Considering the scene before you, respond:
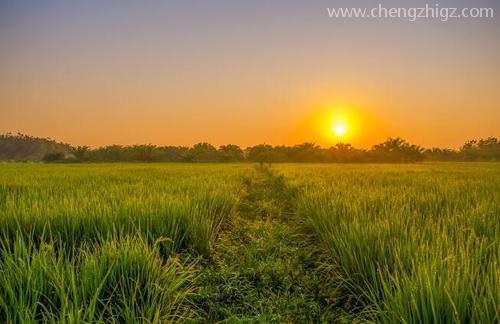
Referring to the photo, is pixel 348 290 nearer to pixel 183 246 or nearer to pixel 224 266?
pixel 224 266

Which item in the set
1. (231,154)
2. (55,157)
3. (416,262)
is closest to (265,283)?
(416,262)

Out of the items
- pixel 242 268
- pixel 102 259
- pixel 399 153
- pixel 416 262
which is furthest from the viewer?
pixel 399 153

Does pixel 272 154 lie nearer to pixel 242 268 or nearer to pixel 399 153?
pixel 399 153

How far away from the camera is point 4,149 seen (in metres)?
135

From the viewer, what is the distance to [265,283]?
12.7 feet

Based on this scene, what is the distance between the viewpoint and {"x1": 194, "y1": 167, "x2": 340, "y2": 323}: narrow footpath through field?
126 inches

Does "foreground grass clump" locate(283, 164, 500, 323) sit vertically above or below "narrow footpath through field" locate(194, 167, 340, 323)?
above

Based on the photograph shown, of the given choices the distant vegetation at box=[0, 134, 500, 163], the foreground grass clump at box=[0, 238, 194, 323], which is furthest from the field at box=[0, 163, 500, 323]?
the distant vegetation at box=[0, 134, 500, 163]

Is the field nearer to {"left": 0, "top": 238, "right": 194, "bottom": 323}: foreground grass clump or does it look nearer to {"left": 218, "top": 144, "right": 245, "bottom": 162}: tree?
{"left": 0, "top": 238, "right": 194, "bottom": 323}: foreground grass clump

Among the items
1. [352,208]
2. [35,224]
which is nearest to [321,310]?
[352,208]

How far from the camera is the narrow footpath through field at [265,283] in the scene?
3.21 meters

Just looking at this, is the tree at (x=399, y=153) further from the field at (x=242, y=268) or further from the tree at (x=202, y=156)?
the field at (x=242, y=268)

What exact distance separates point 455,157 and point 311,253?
339 ft

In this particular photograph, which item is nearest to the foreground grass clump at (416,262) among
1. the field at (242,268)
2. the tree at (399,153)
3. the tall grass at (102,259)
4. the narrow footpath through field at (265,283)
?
the field at (242,268)
